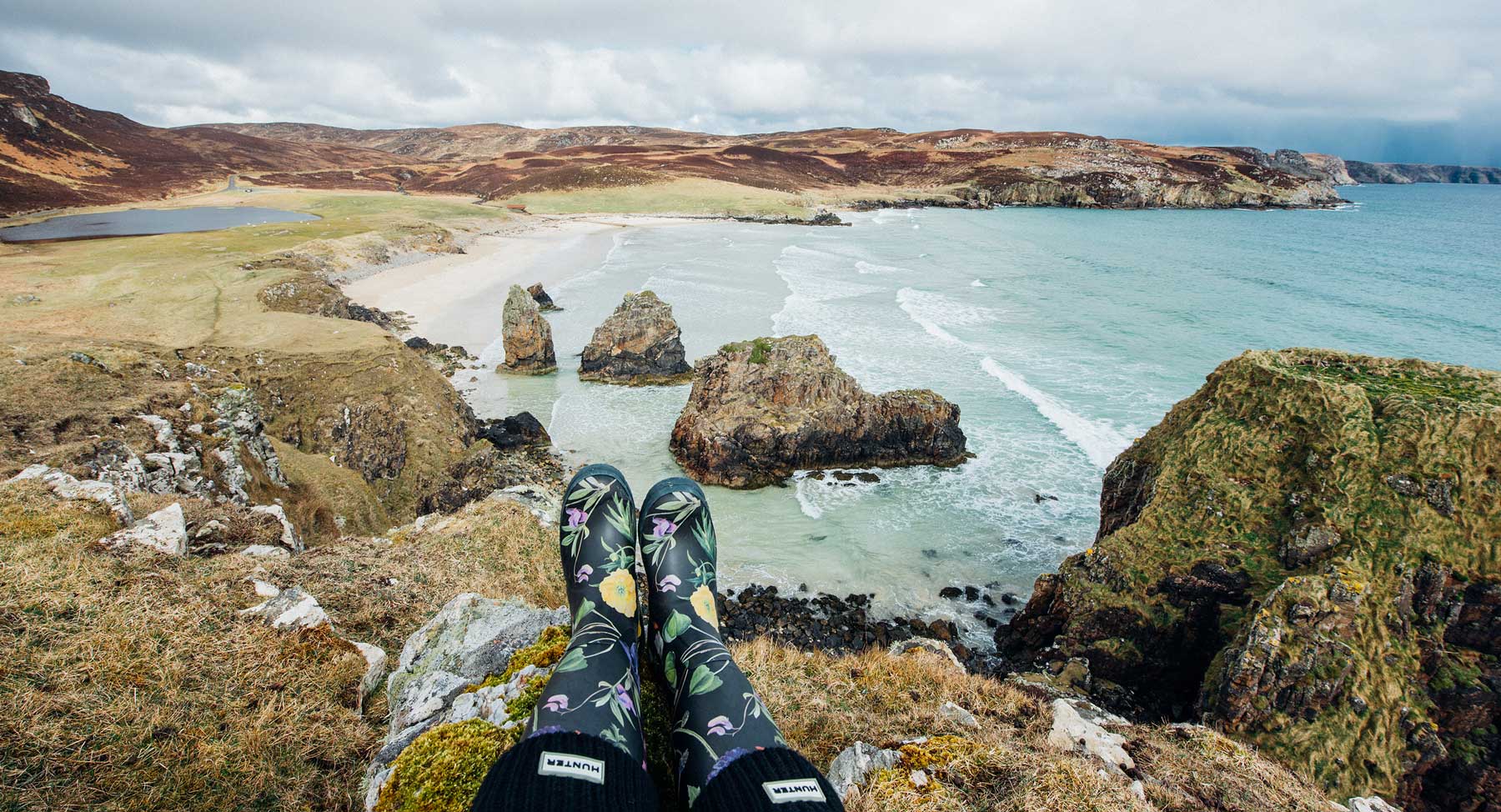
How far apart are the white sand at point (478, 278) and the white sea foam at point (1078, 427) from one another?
64.5ft

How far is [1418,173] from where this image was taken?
604ft

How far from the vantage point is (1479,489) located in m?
6.22

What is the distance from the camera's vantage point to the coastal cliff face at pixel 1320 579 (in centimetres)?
564

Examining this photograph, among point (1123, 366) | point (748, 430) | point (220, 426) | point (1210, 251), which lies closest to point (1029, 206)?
point (1210, 251)

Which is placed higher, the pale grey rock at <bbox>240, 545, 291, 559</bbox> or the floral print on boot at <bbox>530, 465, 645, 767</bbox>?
the floral print on boot at <bbox>530, 465, 645, 767</bbox>

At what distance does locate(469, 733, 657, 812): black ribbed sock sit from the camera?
1996 millimetres

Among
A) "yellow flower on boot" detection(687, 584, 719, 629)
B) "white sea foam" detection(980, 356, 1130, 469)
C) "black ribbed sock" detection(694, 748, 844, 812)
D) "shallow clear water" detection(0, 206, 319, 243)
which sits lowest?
"white sea foam" detection(980, 356, 1130, 469)

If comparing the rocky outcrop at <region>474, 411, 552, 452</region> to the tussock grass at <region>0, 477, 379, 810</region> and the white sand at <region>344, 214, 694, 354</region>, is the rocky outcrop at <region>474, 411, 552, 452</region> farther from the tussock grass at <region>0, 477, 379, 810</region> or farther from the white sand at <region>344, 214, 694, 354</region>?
the tussock grass at <region>0, 477, 379, 810</region>

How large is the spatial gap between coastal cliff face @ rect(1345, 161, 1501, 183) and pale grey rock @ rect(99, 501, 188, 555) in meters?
254

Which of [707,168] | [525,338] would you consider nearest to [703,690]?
[525,338]

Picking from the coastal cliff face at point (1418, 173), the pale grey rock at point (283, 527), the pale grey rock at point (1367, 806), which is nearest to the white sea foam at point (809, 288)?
the pale grey rock at point (283, 527)

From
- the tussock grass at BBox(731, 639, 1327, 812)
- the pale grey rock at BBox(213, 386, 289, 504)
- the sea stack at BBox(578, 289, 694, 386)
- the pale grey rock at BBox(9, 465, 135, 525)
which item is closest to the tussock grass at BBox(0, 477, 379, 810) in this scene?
the pale grey rock at BBox(9, 465, 135, 525)

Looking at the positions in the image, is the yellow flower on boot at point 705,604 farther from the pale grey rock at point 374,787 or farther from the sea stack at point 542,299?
the sea stack at point 542,299

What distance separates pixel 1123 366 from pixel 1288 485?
16681 millimetres
